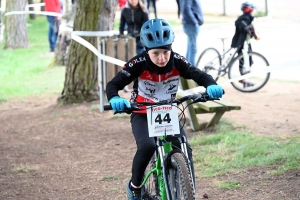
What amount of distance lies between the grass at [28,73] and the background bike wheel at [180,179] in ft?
29.7

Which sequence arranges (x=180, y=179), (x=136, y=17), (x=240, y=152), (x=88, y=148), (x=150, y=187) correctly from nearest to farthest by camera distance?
(x=180, y=179), (x=150, y=187), (x=240, y=152), (x=88, y=148), (x=136, y=17)

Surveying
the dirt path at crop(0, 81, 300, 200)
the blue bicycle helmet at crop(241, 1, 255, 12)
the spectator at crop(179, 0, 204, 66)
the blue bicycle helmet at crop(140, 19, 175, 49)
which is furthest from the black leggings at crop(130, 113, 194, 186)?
the spectator at crop(179, 0, 204, 66)

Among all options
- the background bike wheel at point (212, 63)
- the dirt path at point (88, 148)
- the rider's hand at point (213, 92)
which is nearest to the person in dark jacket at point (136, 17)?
the background bike wheel at point (212, 63)

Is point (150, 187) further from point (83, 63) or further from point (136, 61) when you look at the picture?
point (83, 63)

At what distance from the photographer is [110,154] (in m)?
8.41

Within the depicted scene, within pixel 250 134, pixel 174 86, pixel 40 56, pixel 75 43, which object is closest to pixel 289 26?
pixel 40 56

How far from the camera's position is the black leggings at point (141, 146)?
16.3 ft

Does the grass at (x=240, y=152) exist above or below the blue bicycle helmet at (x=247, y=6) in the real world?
below

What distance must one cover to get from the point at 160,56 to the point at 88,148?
4198mm

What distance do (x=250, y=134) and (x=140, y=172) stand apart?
355cm

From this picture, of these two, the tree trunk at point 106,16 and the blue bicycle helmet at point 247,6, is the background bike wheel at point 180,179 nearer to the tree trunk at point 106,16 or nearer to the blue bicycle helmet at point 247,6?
the tree trunk at point 106,16

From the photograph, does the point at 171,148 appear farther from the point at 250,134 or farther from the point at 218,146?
the point at 250,134

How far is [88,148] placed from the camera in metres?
8.83

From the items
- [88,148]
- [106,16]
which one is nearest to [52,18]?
[106,16]
